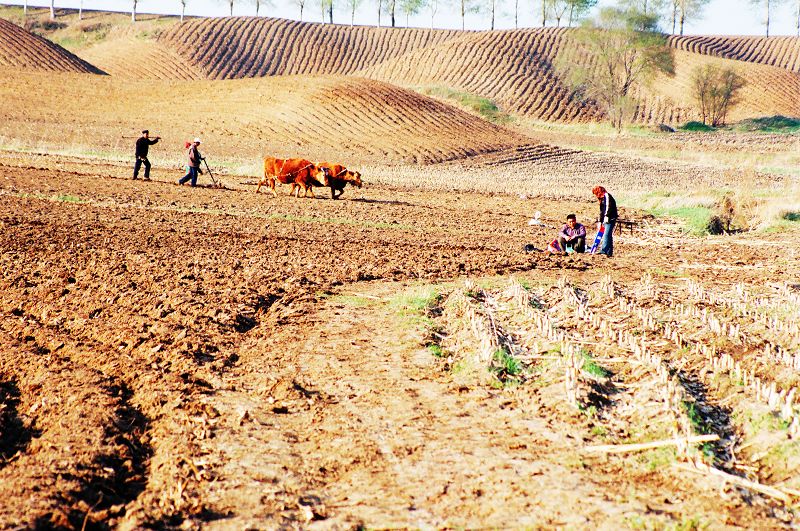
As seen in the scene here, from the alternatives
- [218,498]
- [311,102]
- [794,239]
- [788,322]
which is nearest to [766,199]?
[794,239]

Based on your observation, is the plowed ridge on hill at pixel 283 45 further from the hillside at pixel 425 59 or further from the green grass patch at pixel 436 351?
the green grass patch at pixel 436 351

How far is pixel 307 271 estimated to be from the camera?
1061 cm

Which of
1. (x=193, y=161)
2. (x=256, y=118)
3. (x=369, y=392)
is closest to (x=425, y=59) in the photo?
(x=256, y=118)

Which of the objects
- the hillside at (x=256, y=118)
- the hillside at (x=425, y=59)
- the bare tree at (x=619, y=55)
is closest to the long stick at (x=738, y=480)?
the hillside at (x=256, y=118)

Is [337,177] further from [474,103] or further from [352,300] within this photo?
[474,103]

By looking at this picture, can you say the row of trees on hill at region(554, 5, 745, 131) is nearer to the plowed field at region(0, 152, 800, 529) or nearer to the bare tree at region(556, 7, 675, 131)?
the bare tree at region(556, 7, 675, 131)

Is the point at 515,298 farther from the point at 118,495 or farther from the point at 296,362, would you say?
the point at 118,495

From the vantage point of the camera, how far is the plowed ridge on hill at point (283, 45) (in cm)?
6578

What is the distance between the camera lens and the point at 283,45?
71875 mm

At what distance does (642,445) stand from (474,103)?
49666mm

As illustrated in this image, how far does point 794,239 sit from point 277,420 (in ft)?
42.0

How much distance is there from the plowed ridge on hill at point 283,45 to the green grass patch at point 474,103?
52.1 feet

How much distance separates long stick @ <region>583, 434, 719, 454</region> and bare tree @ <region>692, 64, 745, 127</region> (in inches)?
2198

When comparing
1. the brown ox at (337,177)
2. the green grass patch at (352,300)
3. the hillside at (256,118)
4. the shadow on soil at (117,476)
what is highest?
the hillside at (256,118)
